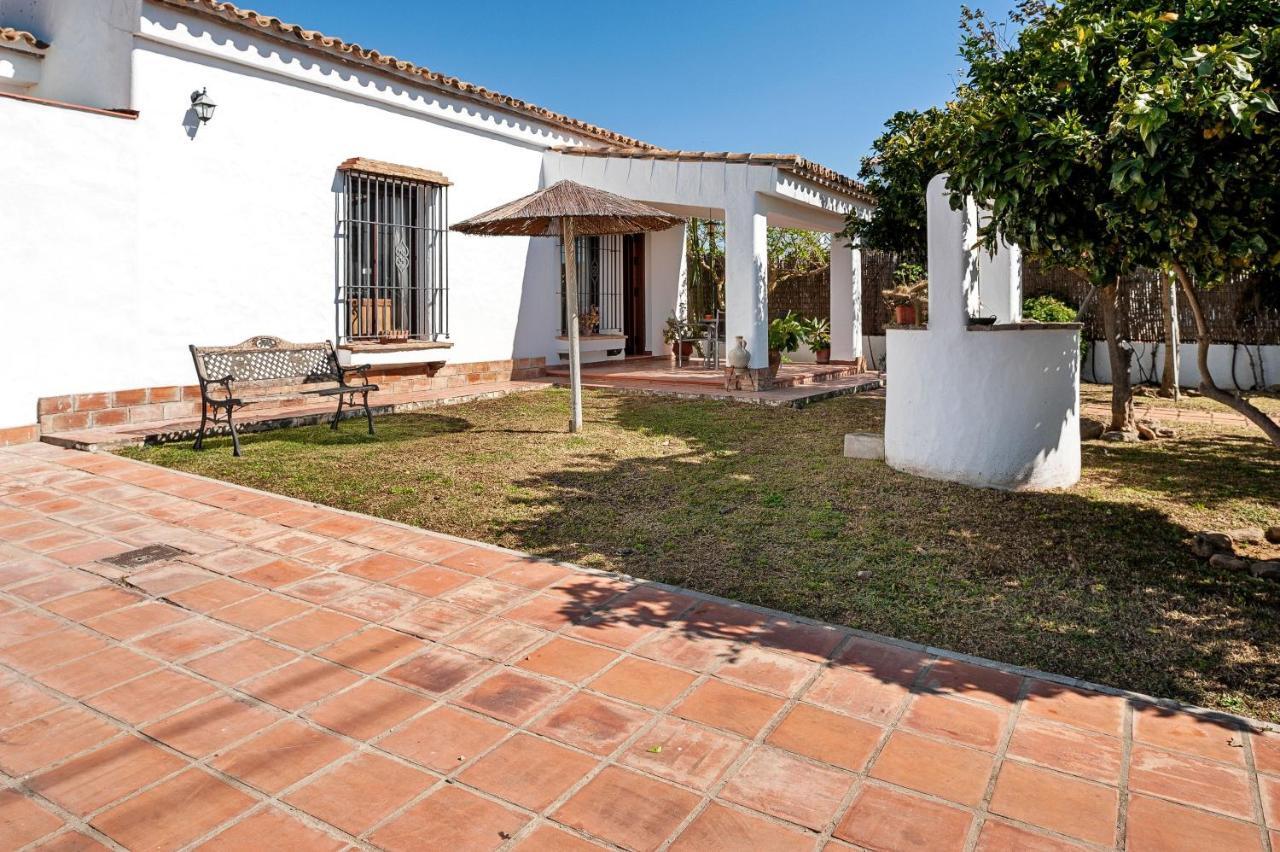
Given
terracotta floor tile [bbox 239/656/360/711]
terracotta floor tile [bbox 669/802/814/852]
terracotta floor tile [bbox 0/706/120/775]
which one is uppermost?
terracotta floor tile [bbox 239/656/360/711]

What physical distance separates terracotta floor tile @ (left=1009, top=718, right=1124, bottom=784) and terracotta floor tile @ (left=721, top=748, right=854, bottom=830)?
0.63m

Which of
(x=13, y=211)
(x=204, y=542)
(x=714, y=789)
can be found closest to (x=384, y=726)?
(x=714, y=789)

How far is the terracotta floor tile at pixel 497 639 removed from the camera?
3.45 metres

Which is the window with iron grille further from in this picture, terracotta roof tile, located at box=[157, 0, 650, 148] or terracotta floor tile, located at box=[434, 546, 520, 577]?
terracotta floor tile, located at box=[434, 546, 520, 577]

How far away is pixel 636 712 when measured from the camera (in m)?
2.97

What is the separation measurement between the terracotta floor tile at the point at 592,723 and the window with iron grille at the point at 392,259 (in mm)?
8112

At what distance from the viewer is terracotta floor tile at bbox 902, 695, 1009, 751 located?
9.29 feet

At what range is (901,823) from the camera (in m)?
2.36

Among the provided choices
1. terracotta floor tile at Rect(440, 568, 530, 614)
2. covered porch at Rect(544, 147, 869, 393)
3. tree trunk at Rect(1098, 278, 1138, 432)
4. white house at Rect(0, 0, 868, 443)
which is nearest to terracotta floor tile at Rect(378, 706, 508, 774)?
terracotta floor tile at Rect(440, 568, 530, 614)

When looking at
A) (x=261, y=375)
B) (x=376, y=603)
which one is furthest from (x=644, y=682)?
(x=261, y=375)

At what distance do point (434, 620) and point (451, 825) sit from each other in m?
1.50

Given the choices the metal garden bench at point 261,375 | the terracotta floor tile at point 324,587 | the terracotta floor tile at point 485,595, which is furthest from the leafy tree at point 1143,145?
the metal garden bench at point 261,375

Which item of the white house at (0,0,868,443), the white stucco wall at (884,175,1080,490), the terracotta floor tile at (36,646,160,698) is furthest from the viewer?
the white house at (0,0,868,443)

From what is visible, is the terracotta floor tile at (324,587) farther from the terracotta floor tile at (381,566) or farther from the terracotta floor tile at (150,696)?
the terracotta floor tile at (150,696)
